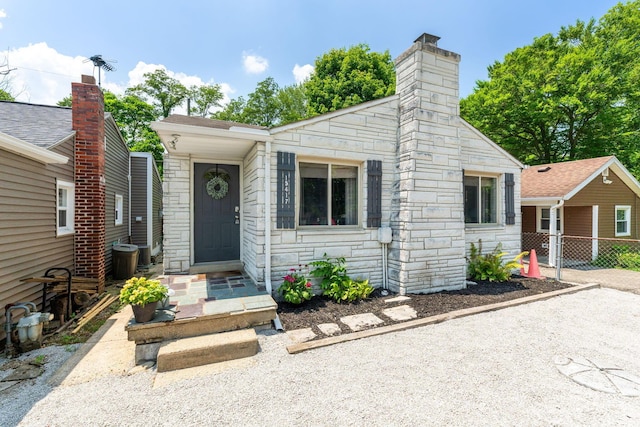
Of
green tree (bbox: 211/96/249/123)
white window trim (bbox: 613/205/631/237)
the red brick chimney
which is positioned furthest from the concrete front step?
green tree (bbox: 211/96/249/123)

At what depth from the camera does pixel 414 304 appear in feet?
15.1

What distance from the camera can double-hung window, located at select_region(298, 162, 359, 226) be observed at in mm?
5082

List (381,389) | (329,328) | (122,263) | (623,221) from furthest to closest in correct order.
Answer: (623,221), (122,263), (329,328), (381,389)

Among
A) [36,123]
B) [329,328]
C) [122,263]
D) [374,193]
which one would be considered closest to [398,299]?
[329,328]

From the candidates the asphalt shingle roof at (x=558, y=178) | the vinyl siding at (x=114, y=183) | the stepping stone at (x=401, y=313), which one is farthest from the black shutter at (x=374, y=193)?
the asphalt shingle roof at (x=558, y=178)

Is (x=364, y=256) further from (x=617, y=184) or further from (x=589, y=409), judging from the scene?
(x=617, y=184)

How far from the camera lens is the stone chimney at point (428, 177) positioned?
5078mm

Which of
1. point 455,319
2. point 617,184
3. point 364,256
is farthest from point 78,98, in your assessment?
point 617,184

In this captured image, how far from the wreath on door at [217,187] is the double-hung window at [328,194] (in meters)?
1.94

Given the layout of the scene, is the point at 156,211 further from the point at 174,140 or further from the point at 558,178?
the point at 558,178

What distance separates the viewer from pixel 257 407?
7.63ft

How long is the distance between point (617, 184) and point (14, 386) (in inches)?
665

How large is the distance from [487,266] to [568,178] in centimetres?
694

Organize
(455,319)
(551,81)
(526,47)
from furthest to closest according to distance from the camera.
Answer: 1. (526,47)
2. (551,81)
3. (455,319)
